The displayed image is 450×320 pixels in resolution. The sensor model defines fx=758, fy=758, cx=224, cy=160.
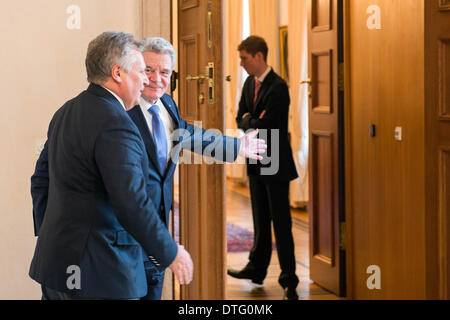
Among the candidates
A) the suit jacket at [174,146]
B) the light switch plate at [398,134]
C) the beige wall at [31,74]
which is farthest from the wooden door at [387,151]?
the beige wall at [31,74]

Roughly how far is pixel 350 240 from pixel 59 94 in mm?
2127

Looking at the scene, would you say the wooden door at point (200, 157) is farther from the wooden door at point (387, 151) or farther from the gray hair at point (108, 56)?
the wooden door at point (387, 151)

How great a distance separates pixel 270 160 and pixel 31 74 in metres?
1.87

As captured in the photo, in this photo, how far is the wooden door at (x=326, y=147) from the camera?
4922 mm

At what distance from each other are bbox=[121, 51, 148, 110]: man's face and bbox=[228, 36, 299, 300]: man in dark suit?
2.34m

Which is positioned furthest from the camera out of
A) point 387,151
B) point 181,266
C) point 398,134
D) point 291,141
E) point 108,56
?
point 291,141

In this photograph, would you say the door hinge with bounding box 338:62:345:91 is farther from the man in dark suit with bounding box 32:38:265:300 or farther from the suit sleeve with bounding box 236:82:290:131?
the man in dark suit with bounding box 32:38:265:300

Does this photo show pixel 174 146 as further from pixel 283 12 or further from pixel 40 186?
pixel 283 12

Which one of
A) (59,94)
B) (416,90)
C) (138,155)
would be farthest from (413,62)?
(138,155)

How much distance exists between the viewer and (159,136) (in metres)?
2.96

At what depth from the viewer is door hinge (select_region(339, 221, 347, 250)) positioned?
16.3 feet

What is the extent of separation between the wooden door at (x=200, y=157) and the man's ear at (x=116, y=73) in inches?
39.6

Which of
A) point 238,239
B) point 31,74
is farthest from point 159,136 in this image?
point 238,239

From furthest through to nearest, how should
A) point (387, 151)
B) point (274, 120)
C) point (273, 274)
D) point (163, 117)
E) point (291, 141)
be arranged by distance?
point (291, 141), point (273, 274), point (274, 120), point (387, 151), point (163, 117)
